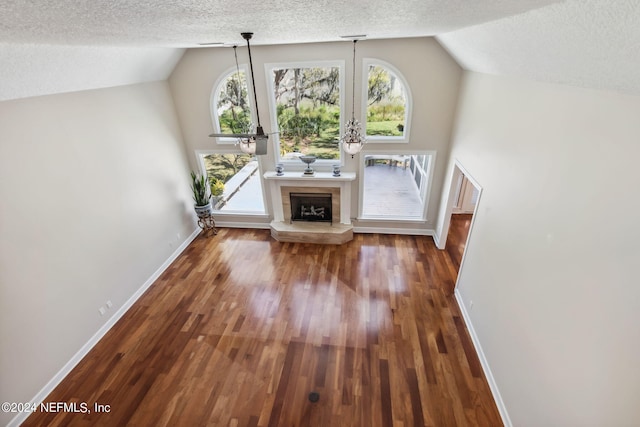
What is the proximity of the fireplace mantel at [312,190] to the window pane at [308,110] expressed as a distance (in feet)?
1.67

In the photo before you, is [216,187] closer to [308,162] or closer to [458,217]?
[308,162]

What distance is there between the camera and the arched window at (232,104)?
5164mm

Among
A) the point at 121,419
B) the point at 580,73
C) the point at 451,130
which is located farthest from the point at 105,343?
the point at 451,130

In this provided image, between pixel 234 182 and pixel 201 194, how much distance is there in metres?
0.76

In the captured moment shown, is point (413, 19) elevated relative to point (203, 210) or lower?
elevated

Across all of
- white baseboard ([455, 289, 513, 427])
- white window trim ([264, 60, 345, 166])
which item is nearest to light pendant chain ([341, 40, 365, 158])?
white window trim ([264, 60, 345, 166])

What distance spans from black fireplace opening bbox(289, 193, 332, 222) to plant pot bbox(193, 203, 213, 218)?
5.70 ft

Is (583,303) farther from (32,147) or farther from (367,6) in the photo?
(32,147)

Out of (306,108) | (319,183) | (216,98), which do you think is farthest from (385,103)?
(216,98)

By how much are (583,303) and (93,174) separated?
5308mm

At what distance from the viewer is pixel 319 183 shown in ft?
18.3

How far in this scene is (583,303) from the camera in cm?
197

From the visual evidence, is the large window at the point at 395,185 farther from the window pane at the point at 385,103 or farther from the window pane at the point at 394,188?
the window pane at the point at 385,103

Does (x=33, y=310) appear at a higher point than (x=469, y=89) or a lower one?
lower
